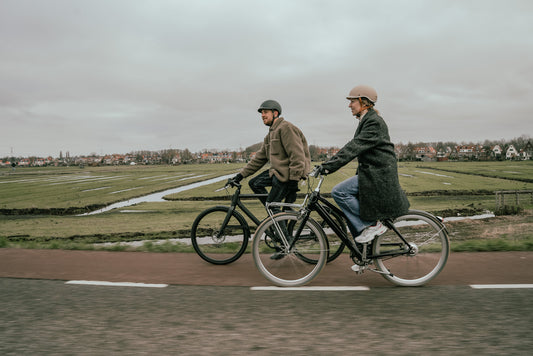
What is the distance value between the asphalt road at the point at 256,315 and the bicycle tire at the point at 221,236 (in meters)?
0.54

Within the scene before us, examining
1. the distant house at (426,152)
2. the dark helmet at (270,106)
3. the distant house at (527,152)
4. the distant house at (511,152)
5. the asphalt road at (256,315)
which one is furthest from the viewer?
the distant house at (426,152)

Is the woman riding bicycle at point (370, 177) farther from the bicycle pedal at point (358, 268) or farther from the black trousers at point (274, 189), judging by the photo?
the black trousers at point (274, 189)

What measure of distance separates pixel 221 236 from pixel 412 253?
8.96ft

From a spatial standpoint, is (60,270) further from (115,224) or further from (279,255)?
(115,224)

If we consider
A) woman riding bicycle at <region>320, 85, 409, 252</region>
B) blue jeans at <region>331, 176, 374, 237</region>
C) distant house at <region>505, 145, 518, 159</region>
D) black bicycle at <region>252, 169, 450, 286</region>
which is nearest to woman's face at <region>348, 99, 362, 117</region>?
woman riding bicycle at <region>320, 85, 409, 252</region>

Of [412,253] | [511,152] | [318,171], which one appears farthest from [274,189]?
[511,152]

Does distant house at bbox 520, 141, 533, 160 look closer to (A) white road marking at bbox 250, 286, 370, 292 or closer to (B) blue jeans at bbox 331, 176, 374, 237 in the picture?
(B) blue jeans at bbox 331, 176, 374, 237

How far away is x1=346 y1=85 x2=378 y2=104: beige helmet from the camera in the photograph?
4449mm

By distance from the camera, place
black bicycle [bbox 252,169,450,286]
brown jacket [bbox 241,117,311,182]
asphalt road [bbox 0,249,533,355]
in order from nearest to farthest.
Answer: asphalt road [bbox 0,249,533,355] → black bicycle [bbox 252,169,450,286] → brown jacket [bbox 241,117,311,182]

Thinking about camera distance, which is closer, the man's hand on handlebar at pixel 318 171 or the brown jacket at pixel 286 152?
the man's hand on handlebar at pixel 318 171

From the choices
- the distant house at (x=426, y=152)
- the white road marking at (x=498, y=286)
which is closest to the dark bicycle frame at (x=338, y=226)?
the white road marking at (x=498, y=286)

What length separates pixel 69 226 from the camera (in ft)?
95.2

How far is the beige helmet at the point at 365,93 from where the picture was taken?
4.45 m

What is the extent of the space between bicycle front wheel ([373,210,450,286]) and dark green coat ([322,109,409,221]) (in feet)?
0.85
